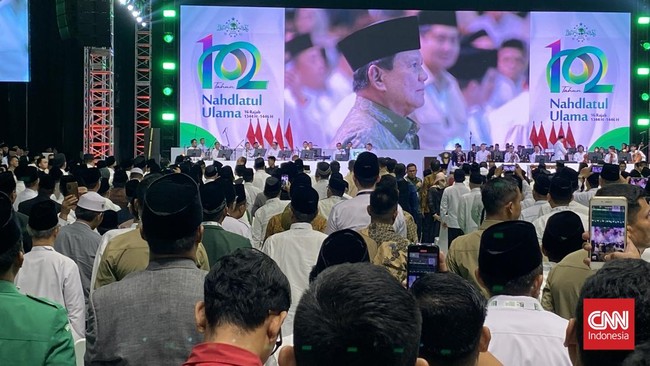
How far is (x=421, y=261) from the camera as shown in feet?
9.78

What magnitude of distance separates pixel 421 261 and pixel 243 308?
124 centimetres

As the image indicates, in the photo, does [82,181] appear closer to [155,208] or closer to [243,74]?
[155,208]

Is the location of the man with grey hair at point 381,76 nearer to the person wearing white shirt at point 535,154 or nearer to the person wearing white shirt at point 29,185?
the person wearing white shirt at point 535,154

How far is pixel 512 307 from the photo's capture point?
8.66 feet

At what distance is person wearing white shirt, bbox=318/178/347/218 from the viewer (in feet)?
22.1

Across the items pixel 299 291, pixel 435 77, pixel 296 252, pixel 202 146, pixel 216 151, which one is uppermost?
pixel 435 77

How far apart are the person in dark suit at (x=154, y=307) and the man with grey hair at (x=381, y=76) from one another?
17.8 metres

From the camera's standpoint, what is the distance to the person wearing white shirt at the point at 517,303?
251cm

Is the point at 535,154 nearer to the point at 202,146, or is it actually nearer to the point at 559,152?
the point at 559,152

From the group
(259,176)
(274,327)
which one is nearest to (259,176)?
(259,176)

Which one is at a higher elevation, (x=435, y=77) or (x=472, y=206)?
(x=435, y=77)

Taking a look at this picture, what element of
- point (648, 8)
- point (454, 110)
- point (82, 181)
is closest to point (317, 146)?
point (454, 110)

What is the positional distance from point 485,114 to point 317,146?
12.8ft

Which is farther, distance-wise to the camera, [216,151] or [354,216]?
[216,151]
